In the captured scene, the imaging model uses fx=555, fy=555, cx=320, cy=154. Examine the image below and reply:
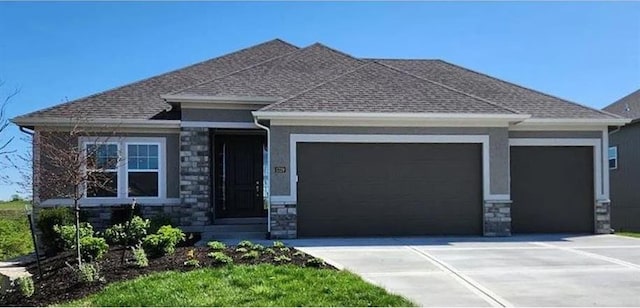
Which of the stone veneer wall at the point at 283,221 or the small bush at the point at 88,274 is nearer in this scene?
the small bush at the point at 88,274

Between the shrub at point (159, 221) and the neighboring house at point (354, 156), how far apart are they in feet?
0.99

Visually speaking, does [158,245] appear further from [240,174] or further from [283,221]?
[240,174]

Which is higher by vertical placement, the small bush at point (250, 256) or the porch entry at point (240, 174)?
the porch entry at point (240, 174)

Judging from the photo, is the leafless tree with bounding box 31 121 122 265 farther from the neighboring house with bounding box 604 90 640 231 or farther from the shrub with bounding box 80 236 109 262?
the neighboring house with bounding box 604 90 640 231

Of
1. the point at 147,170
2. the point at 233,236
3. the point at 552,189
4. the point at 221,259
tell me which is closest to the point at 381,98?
the point at 233,236

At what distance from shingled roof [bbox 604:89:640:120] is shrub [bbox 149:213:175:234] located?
55.9 ft

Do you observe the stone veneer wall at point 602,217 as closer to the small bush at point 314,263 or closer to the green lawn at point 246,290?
the small bush at point 314,263

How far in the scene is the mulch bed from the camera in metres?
7.36

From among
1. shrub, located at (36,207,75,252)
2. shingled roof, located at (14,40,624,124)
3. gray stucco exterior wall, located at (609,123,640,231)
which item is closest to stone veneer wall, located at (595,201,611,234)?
shingled roof, located at (14,40,624,124)

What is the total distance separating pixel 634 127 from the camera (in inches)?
830

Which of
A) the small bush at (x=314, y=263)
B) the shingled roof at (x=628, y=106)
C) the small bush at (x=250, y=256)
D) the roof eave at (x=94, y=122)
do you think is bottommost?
the small bush at (x=314, y=263)

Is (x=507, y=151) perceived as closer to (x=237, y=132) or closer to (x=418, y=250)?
(x=418, y=250)

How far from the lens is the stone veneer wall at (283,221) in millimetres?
12992

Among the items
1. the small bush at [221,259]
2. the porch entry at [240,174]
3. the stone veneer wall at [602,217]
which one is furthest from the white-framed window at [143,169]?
the stone veneer wall at [602,217]
